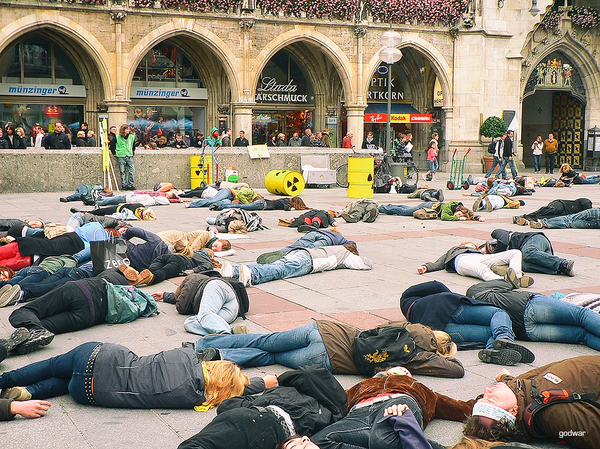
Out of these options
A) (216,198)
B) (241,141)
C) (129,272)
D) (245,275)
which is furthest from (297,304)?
(241,141)

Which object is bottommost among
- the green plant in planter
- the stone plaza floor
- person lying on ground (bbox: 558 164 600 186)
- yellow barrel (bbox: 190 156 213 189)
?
the stone plaza floor

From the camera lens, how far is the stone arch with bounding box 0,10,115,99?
80.1 ft

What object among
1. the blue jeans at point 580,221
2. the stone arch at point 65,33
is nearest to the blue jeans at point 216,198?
the blue jeans at point 580,221

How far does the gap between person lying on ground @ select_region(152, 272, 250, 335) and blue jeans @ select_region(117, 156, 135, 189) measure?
13.0 meters

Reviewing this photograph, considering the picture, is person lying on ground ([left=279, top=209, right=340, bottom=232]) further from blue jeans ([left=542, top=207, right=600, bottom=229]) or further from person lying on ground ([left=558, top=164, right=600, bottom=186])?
person lying on ground ([left=558, top=164, right=600, bottom=186])

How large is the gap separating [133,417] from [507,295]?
3.13m

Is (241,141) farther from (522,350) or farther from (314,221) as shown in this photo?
(522,350)

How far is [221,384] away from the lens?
4754 mm

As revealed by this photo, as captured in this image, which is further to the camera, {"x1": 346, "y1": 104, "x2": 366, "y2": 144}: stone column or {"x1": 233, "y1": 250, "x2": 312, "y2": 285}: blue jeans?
{"x1": 346, "y1": 104, "x2": 366, "y2": 144}: stone column

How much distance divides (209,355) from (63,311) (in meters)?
1.64

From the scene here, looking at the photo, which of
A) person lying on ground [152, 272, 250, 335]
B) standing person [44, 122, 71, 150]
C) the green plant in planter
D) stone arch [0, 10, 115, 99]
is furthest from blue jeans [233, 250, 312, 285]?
the green plant in planter

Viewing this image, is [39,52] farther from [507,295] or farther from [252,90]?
[507,295]

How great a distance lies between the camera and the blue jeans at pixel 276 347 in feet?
17.5

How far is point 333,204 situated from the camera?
17.0 metres
